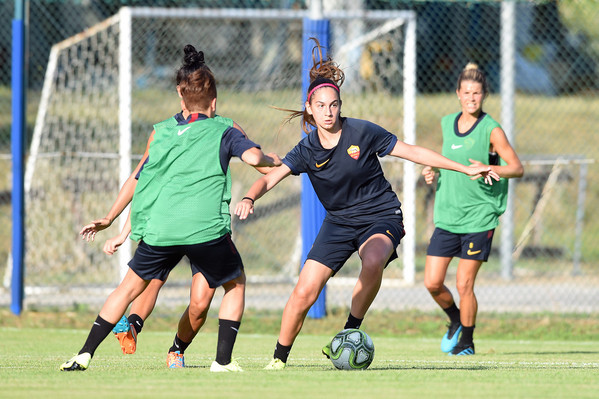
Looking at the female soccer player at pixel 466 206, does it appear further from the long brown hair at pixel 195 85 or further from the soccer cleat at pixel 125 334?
the soccer cleat at pixel 125 334

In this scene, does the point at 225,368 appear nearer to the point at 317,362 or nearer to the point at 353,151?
the point at 317,362

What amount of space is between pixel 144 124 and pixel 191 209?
9374 millimetres

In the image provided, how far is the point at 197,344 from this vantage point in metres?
8.59

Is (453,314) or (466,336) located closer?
(466,336)

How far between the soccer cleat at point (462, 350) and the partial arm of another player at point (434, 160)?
2.04 metres

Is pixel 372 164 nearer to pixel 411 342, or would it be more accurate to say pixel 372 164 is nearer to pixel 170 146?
pixel 170 146

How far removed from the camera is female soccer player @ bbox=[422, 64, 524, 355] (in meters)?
7.70

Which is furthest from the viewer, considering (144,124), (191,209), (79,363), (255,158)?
(144,124)

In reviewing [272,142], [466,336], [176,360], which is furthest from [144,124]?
[176,360]

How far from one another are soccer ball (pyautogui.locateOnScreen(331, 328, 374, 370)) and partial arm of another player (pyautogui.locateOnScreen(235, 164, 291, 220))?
1.06 metres

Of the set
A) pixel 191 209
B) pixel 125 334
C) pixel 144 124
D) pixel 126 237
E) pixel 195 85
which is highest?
pixel 144 124

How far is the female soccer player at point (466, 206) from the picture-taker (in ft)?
25.3

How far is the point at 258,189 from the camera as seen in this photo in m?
5.93

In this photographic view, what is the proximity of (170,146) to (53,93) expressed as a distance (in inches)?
314
